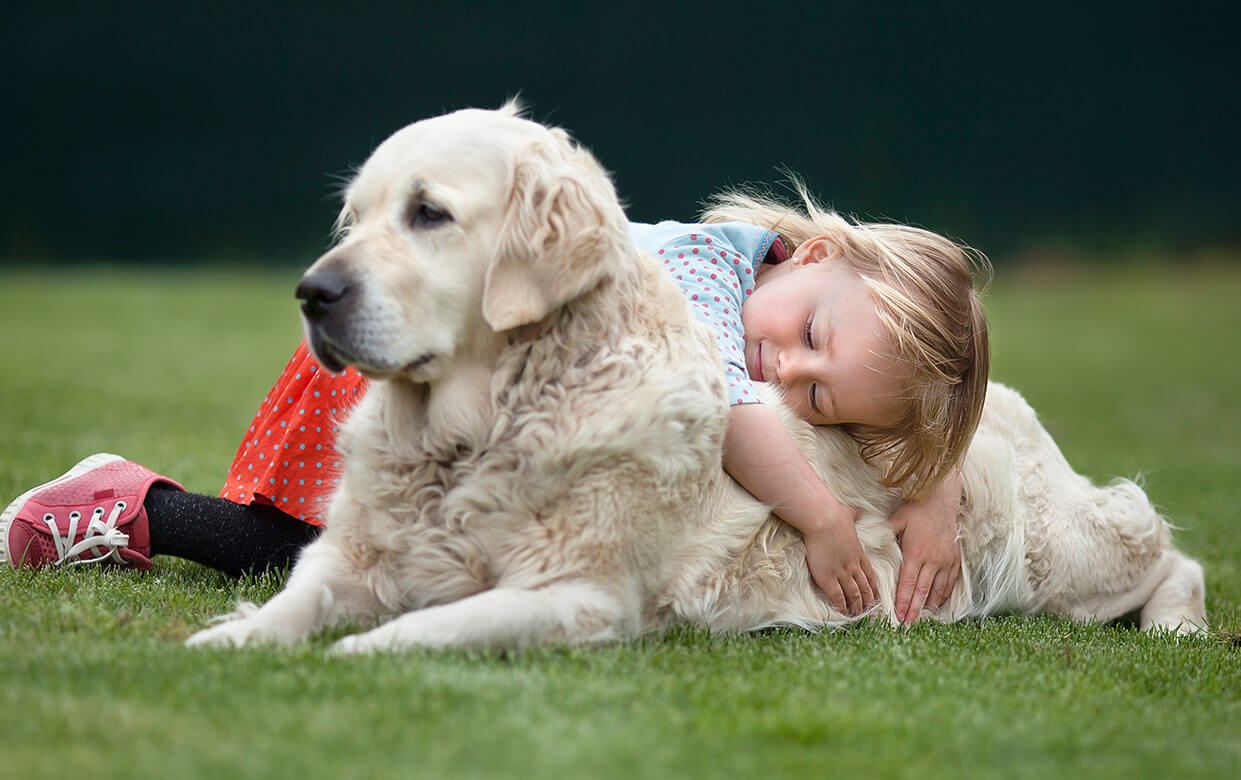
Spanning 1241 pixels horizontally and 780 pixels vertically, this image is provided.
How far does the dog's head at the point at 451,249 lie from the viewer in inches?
98.3

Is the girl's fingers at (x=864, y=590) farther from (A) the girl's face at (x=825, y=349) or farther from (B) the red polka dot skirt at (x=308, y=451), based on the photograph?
(B) the red polka dot skirt at (x=308, y=451)

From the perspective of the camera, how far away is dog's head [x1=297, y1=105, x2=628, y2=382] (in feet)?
8.19

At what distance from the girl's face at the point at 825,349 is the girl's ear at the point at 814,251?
0.31ft

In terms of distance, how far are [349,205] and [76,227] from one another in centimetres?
1381

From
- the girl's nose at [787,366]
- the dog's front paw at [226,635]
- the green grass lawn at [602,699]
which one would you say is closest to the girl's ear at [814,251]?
the girl's nose at [787,366]

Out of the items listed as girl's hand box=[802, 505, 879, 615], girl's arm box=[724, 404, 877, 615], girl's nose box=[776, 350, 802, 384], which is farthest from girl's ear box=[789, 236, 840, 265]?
girl's hand box=[802, 505, 879, 615]

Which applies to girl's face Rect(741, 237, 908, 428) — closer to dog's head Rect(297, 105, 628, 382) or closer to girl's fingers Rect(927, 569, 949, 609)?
girl's fingers Rect(927, 569, 949, 609)

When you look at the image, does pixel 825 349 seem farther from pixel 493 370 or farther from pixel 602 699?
pixel 602 699

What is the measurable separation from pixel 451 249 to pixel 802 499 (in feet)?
3.77

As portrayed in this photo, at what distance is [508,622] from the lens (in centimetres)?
249

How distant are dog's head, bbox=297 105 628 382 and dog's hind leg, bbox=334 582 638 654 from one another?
53cm

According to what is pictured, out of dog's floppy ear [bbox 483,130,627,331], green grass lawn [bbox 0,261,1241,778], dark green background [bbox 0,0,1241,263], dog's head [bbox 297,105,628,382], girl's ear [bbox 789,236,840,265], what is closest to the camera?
green grass lawn [bbox 0,261,1241,778]

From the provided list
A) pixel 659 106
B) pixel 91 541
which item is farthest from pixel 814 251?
pixel 659 106

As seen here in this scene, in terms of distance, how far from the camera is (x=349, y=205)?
2795 millimetres
